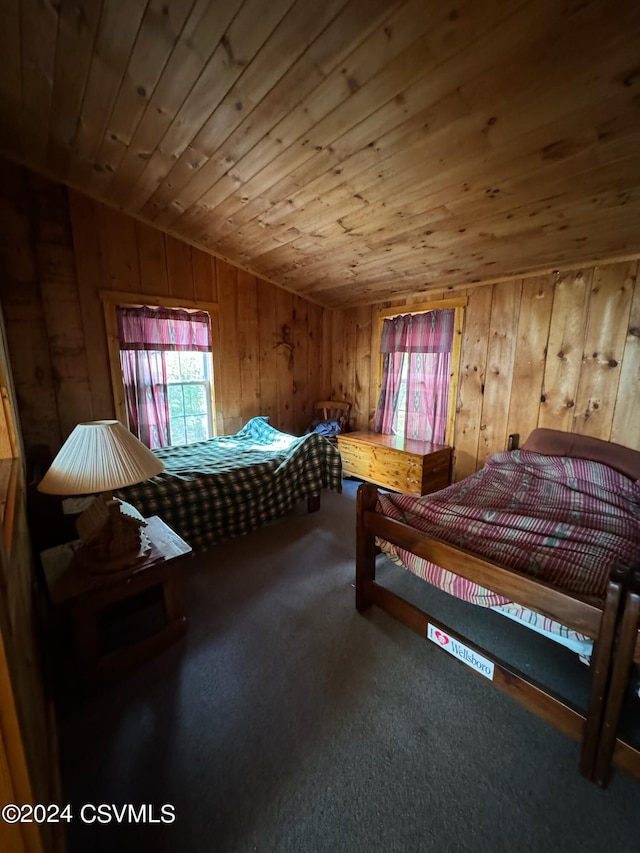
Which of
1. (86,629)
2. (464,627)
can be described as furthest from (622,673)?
(86,629)

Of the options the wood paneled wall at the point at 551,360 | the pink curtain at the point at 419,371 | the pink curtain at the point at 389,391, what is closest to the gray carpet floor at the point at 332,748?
the wood paneled wall at the point at 551,360

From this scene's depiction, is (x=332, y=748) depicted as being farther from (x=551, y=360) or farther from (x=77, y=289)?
(x=77, y=289)

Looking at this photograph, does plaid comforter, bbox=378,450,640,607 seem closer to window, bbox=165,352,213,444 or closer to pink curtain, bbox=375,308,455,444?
pink curtain, bbox=375,308,455,444

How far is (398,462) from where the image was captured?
11.4 feet

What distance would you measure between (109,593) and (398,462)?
2623 mm

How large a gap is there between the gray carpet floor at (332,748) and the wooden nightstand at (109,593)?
10 cm

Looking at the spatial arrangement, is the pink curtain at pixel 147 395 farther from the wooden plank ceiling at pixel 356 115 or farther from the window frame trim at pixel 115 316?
the wooden plank ceiling at pixel 356 115

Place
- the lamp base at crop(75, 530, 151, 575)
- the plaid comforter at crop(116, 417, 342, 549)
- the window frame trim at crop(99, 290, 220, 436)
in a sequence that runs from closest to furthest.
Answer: the lamp base at crop(75, 530, 151, 575) < the plaid comforter at crop(116, 417, 342, 549) < the window frame trim at crop(99, 290, 220, 436)

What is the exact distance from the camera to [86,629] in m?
1.44

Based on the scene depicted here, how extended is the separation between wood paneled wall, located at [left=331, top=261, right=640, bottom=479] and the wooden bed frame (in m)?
2.04

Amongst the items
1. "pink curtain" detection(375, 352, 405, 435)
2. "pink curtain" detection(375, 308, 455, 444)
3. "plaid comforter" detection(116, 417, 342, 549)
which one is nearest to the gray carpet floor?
"plaid comforter" detection(116, 417, 342, 549)

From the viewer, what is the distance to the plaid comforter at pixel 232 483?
2.33 meters

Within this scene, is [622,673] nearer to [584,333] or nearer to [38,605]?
[38,605]

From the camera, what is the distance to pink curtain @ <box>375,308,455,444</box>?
350 centimetres
